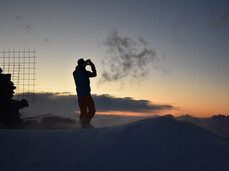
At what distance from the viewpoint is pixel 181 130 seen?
4.94 metres

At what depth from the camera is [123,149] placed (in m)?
4.43

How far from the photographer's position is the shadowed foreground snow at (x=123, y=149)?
4.06 meters

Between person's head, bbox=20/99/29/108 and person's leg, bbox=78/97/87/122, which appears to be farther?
person's head, bbox=20/99/29/108

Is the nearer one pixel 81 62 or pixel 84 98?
pixel 84 98

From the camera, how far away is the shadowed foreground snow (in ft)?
13.3

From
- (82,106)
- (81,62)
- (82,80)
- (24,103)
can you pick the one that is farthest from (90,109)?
(24,103)

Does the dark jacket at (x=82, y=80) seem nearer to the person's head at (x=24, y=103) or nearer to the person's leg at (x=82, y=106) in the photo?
the person's leg at (x=82, y=106)

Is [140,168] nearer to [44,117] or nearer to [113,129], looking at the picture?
[113,129]

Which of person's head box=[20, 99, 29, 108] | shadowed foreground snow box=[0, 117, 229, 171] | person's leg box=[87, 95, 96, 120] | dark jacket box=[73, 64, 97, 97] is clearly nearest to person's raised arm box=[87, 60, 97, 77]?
dark jacket box=[73, 64, 97, 97]

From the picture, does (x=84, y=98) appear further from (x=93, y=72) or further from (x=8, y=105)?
(x=8, y=105)

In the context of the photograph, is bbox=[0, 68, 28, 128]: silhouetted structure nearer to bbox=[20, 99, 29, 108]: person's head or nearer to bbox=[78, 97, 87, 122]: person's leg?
bbox=[20, 99, 29, 108]: person's head

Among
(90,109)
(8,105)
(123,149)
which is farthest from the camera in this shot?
(8,105)

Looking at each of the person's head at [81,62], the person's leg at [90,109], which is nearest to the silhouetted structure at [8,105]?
the person's head at [81,62]

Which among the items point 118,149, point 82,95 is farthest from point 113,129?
point 82,95
